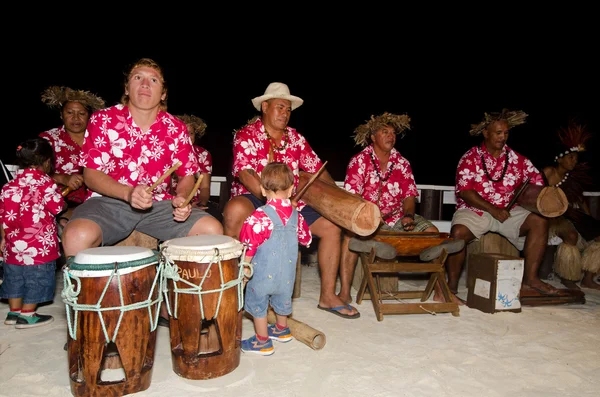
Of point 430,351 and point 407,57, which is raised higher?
point 407,57

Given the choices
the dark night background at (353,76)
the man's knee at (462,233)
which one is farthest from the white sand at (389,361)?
the dark night background at (353,76)

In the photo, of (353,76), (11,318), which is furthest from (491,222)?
(353,76)

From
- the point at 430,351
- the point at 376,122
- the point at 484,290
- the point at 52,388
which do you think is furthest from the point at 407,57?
the point at 52,388

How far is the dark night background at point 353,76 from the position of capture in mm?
10805

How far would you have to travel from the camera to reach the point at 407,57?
13.2m

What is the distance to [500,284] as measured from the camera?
368 centimetres

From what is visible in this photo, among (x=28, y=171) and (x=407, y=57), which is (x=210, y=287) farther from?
(x=407, y=57)

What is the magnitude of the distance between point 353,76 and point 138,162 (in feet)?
40.7

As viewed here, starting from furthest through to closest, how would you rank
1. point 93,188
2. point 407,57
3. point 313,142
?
1. point 313,142
2. point 407,57
3. point 93,188

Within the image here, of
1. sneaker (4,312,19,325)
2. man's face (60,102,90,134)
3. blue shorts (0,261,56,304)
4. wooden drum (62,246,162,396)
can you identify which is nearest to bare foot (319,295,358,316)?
wooden drum (62,246,162,396)

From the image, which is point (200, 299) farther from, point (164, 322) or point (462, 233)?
point (462, 233)

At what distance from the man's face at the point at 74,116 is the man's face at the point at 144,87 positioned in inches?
69.3

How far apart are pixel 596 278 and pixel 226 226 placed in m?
4.28

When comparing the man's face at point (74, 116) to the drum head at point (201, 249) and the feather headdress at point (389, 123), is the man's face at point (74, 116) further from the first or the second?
the feather headdress at point (389, 123)
